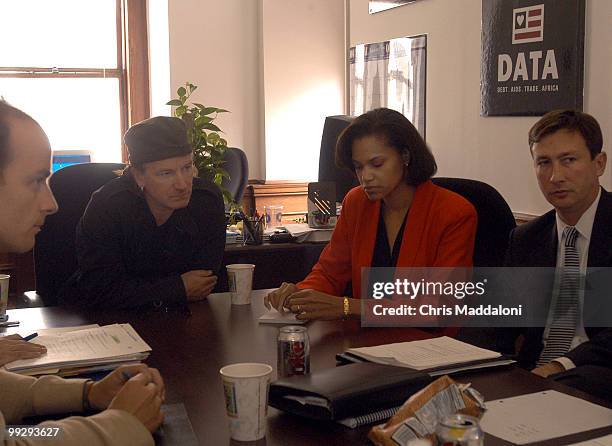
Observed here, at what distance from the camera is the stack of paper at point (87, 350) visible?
5.23 ft

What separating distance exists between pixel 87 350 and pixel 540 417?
0.95 metres

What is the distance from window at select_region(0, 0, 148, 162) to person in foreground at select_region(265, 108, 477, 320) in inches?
124

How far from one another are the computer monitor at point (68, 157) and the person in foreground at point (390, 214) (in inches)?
102

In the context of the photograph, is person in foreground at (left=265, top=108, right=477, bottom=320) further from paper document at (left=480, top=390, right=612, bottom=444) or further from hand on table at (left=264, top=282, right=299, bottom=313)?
paper document at (left=480, top=390, right=612, bottom=444)

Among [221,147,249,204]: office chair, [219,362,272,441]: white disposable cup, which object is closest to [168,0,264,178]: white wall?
[221,147,249,204]: office chair

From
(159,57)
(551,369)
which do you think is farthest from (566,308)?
(159,57)

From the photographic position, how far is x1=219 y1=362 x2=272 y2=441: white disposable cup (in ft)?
4.09

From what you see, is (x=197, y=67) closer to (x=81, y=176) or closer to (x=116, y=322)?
(x=81, y=176)

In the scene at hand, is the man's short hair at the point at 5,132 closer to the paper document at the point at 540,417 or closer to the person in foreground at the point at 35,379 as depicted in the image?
the person in foreground at the point at 35,379

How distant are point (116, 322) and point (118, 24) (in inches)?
162

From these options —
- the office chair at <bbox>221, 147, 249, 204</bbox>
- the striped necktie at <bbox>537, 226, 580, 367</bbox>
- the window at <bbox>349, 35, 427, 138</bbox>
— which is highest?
the window at <bbox>349, 35, 427, 138</bbox>

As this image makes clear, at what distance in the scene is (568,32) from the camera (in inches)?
117

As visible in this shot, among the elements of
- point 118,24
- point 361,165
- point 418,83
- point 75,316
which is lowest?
point 75,316

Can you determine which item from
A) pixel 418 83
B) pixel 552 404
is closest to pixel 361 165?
pixel 552 404
